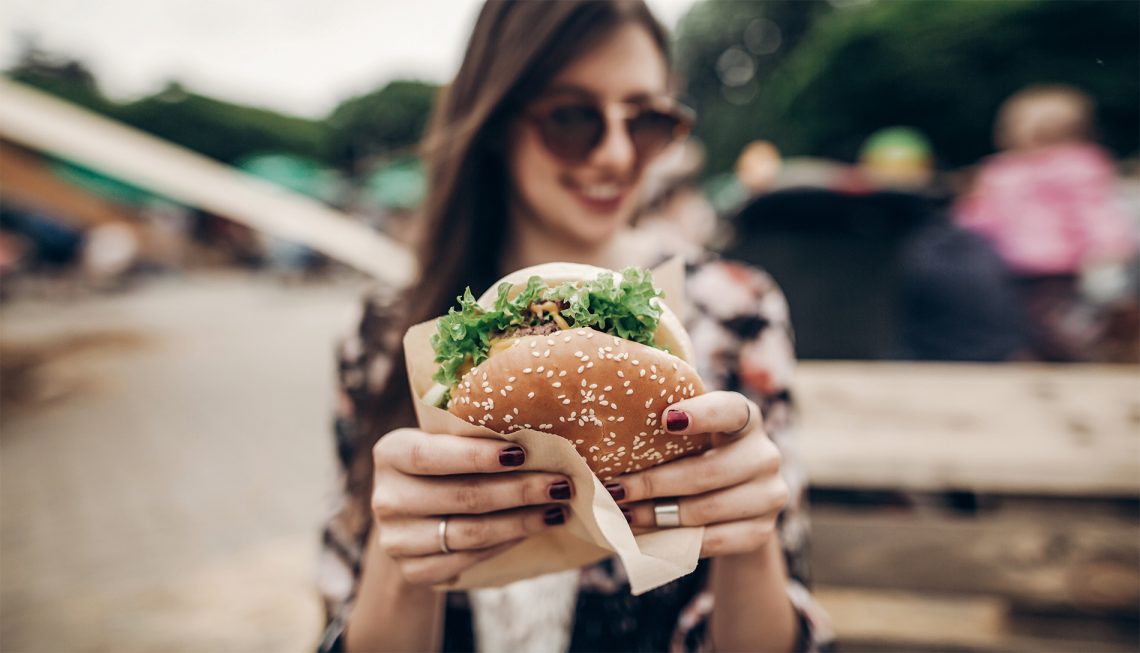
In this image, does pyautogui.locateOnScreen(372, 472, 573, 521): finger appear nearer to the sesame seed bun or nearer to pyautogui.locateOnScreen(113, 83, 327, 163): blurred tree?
the sesame seed bun

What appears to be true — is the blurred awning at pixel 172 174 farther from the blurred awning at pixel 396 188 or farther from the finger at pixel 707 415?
the blurred awning at pixel 396 188

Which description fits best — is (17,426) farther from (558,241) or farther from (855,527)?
(855,527)

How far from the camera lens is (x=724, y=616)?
1.50 m

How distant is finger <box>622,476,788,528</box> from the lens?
1.21m

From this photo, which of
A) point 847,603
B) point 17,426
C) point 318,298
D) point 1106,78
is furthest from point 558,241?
point 1106,78

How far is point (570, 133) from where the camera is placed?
1.77 metres

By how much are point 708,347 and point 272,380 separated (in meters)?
7.83

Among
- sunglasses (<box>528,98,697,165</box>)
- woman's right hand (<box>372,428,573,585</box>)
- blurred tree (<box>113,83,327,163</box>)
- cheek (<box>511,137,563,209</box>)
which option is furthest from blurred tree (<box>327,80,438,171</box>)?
woman's right hand (<box>372,428,573,585</box>)

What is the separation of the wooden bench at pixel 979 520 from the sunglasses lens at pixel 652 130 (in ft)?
4.84

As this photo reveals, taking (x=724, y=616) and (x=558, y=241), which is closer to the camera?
(x=724, y=616)

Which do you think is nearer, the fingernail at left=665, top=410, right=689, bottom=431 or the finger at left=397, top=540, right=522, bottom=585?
the fingernail at left=665, top=410, right=689, bottom=431

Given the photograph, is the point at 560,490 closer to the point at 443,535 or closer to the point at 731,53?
the point at 443,535

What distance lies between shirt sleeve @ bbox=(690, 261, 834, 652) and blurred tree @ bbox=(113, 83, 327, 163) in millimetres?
34405

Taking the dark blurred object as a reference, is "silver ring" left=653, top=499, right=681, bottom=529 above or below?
below
